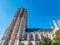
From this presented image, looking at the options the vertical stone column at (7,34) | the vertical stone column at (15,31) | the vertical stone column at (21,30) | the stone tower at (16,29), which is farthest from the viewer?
the vertical stone column at (21,30)

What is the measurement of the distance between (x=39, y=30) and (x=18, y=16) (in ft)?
54.1

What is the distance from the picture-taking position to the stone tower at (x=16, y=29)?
314 ft

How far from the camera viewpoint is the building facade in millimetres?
A: 95775

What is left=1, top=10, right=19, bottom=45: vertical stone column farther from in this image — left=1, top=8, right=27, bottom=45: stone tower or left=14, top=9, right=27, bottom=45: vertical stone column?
left=14, top=9, right=27, bottom=45: vertical stone column

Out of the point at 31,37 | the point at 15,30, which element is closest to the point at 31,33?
the point at 31,37

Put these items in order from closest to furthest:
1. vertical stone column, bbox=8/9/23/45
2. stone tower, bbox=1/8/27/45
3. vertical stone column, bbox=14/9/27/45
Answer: vertical stone column, bbox=8/9/23/45 → stone tower, bbox=1/8/27/45 → vertical stone column, bbox=14/9/27/45

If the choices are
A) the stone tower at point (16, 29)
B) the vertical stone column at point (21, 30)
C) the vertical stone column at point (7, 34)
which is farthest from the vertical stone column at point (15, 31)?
the vertical stone column at point (7, 34)

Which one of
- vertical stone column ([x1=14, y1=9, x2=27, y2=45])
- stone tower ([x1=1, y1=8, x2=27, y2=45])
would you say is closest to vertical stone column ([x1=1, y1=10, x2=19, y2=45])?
stone tower ([x1=1, y1=8, x2=27, y2=45])

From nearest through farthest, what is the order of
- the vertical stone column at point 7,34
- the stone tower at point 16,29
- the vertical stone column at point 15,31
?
1. the vertical stone column at point 7,34
2. the vertical stone column at point 15,31
3. the stone tower at point 16,29

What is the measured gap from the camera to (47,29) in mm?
117375

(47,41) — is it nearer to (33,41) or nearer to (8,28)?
(33,41)

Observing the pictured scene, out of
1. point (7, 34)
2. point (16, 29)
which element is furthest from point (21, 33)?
point (7, 34)

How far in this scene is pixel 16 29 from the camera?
108 metres

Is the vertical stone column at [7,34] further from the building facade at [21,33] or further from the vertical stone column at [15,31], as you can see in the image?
the vertical stone column at [15,31]
